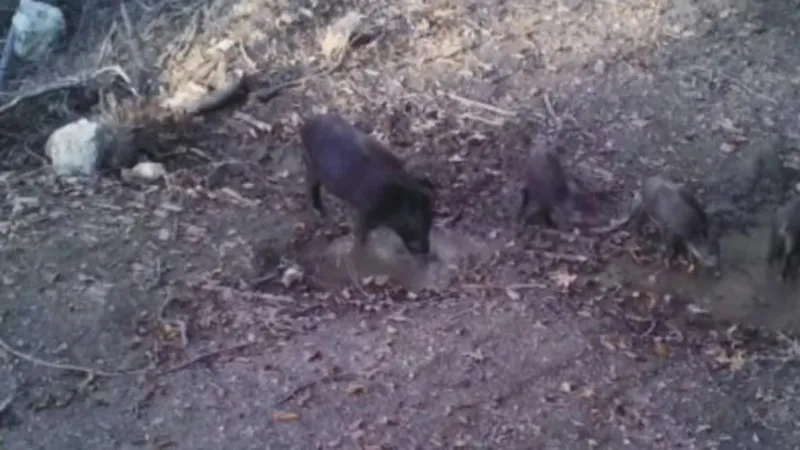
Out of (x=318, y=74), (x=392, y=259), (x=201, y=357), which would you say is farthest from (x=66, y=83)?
(x=201, y=357)

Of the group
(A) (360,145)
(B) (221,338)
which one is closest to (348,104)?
(A) (360,145)

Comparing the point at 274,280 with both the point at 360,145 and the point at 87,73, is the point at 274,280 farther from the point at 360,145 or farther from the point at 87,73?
the point at 87,73

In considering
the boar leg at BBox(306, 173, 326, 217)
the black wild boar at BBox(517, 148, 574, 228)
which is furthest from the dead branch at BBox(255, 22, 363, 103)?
the black wild boar at BBox(517, 148, 574, 228)

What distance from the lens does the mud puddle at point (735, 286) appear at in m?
6.22

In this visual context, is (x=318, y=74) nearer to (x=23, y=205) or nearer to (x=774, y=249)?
(x=23, y=205)

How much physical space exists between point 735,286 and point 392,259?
1.74 m

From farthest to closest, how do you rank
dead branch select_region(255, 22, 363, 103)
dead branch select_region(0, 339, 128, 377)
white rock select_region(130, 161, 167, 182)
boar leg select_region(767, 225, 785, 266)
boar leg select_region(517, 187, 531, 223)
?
dead branch select_region(255, 22, 363, 103) → white rock select_region(130, 161, 167, 182) → boar leg select_region(517, 187, 531, 223) → boar leg select_region(767, 225, 785, 266) → dead branch select_region(0, 339, 128, 377)

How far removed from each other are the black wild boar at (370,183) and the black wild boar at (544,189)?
0.51 metres

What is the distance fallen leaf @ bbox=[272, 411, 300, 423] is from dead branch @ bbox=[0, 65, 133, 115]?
3.33 m

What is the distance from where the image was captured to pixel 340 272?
6.52m

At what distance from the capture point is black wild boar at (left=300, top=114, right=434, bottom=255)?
257 inches

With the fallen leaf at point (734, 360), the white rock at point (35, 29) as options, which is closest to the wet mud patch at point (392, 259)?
the fallen leaf at point (734, 360)

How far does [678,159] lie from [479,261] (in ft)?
5.32

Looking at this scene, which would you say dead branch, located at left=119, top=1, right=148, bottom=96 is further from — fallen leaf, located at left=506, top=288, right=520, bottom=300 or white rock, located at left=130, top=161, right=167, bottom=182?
fallen leaf, located at left=506, top=288, right=520, bottom=300
